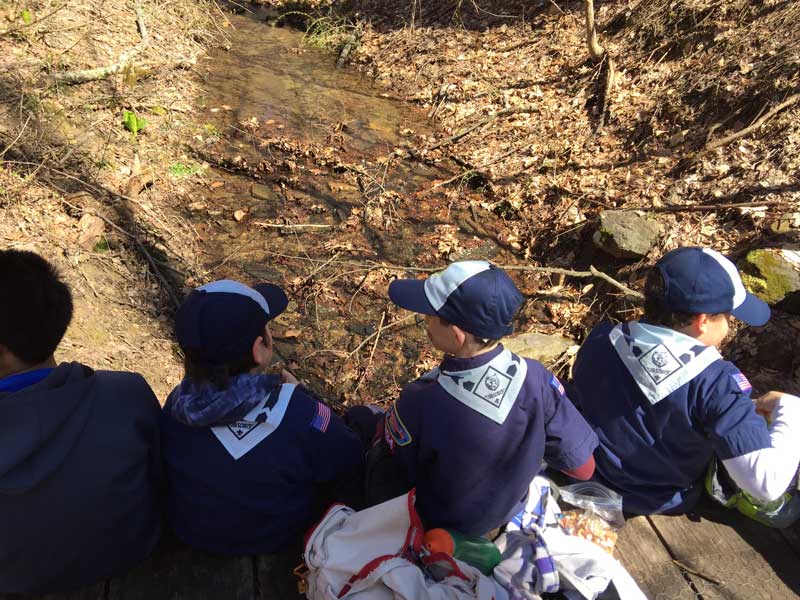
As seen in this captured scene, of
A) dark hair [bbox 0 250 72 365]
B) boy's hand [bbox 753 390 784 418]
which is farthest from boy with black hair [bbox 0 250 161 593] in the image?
boy's hand [bbox 753 390 784 418]

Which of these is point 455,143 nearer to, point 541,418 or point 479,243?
point 479,243

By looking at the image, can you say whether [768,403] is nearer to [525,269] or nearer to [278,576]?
[278,576]

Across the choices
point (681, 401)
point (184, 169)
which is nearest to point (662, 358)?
point (681, 401)

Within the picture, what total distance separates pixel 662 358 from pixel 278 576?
1847 mm

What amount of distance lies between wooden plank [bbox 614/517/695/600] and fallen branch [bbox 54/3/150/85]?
7.33 metres

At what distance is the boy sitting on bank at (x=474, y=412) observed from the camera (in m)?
2.03

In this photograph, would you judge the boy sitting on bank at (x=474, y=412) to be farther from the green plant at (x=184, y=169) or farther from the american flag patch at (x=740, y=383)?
the green plant at (x=184, y=169)

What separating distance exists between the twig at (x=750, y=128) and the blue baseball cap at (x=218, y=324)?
5.45 meters

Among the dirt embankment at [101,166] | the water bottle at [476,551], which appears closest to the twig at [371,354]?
the dirt embankment at [101,166]

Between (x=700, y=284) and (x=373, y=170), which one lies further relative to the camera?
(x=373, y=170)

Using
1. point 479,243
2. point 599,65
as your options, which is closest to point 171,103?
point 479,243

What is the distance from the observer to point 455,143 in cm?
770

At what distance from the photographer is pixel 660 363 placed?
2230 millimetres

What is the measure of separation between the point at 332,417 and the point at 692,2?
7.88 m
